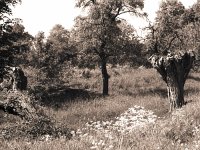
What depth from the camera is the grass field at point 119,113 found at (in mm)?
6939

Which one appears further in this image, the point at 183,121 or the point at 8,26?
the point at 8,26

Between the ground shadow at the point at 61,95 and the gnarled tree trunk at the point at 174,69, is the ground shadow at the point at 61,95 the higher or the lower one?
the lower one

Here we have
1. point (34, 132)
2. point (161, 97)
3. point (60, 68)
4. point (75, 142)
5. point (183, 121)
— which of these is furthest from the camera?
point (60, 68)

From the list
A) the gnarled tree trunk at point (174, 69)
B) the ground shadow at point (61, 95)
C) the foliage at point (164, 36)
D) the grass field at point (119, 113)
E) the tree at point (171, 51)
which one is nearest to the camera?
the grass field at point (119, 113)

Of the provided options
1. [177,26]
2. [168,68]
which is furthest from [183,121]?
[177,26]

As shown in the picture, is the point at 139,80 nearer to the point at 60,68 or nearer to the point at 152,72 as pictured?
the point at 152,72

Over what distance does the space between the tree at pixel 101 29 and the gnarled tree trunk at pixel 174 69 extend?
12.8 meters

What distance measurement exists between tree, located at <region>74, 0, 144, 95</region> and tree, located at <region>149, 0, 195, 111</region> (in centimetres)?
431

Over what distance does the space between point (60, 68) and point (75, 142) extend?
22.4 metres

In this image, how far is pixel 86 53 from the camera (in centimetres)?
3222

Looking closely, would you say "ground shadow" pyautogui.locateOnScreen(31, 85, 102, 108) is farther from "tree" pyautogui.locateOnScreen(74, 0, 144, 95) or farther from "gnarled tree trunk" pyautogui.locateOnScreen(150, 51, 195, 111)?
"gnarled tree trunk" pyautogui.locateOnScreen(150, 51, 195, 111)

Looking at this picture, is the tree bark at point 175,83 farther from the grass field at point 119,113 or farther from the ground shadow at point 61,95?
the ground shadow at point 61,95

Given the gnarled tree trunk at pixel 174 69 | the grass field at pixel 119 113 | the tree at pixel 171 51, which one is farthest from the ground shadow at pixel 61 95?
the gnarled tree trunk at pixel 174 69

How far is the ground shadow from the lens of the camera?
26547mm
